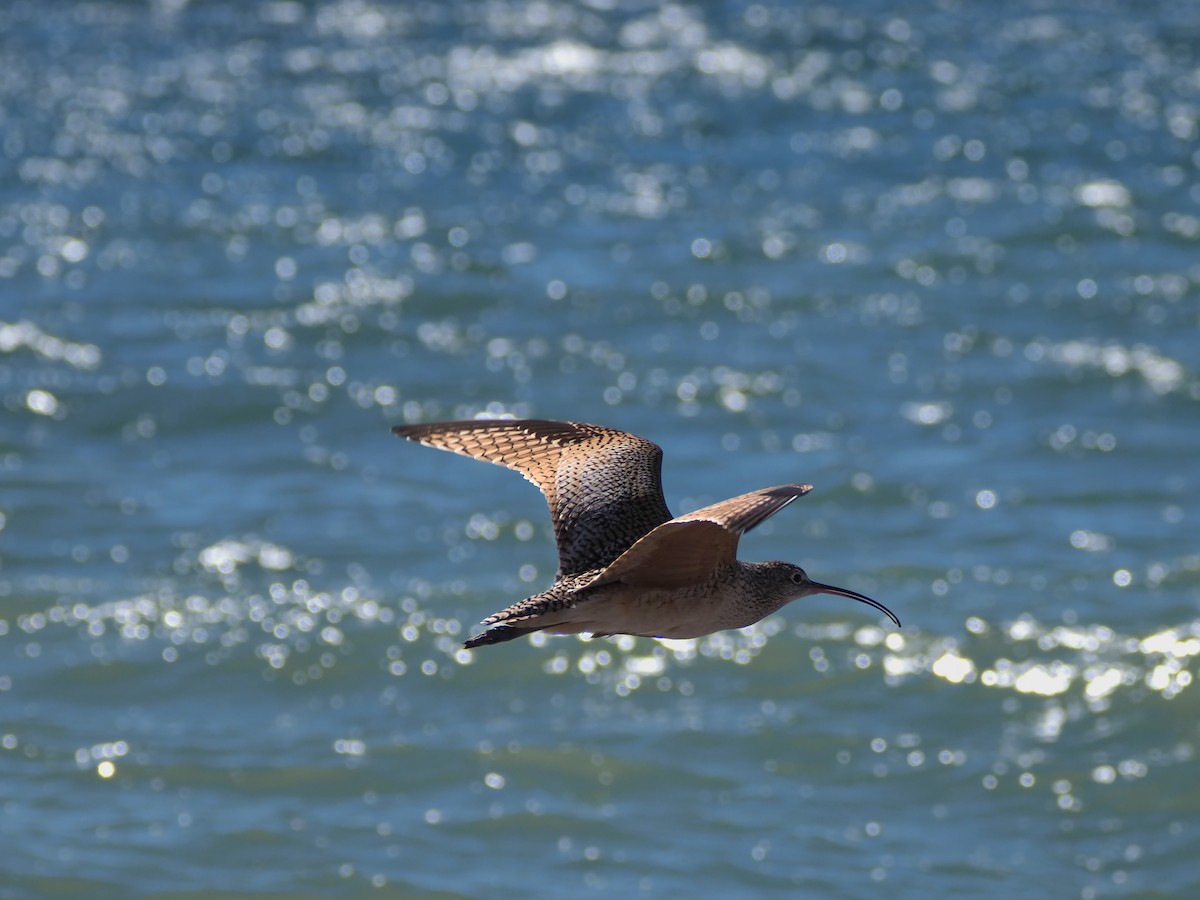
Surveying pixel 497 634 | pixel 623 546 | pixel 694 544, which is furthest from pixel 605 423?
pixel 497 634

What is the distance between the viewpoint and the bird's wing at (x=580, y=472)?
20.3 ft

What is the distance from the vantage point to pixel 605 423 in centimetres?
1497

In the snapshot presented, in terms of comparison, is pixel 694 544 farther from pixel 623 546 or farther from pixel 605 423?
pixel 605 423

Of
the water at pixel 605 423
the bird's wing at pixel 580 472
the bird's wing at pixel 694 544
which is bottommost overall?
the bird's wing at pixel 694 544

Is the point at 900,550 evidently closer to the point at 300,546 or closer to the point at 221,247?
the point at 300,546

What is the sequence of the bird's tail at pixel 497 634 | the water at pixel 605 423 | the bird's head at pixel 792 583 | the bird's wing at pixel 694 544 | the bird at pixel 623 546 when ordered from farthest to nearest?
the water at pixel 605 423, the bird's head at pixel 792 583, the bird at pixel 623 546, the bird's tail at pixel 497 634, the bird's wing at pixel 694 544

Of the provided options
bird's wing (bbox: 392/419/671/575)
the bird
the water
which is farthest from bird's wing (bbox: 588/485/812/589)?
the water

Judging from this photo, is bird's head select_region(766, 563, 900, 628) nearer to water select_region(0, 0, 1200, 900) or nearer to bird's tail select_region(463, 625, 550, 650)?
bird's tail select_region(463, 625, 550, 650)

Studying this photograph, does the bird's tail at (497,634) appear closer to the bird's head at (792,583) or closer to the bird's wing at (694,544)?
the bird's wing at (694,544)

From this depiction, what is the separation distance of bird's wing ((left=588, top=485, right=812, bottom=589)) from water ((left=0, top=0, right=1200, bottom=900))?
15.2 ft

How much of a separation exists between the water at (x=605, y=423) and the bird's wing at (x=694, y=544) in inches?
183

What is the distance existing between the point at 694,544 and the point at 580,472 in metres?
1.13

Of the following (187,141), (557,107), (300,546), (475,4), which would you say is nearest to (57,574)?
(300,546)

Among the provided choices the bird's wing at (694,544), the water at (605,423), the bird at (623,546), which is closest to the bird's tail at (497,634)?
the bird at (623,546)
